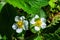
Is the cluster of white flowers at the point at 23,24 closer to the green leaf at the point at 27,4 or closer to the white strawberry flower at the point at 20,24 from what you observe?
the white strawberry flower at the point at 20,24

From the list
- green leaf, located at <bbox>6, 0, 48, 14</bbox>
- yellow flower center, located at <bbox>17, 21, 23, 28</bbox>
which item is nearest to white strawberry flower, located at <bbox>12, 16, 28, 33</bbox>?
yellow flower center, located at <bbox>17, 21, 23, 28</bbox>

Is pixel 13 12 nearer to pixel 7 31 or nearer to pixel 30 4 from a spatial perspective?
pixel 7 31

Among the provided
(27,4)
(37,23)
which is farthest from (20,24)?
(27,4)

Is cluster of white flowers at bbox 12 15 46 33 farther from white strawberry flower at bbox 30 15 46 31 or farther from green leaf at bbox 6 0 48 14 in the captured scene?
green leaf at bbox 6 0 48 14

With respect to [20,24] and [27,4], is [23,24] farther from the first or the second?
[27,4]

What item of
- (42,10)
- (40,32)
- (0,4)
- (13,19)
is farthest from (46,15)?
(0,4)

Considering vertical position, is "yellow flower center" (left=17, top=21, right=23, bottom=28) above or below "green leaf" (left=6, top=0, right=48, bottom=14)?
below

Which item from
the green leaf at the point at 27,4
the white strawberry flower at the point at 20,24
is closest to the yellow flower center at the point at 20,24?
the white strawberry flower at the point at 20,24

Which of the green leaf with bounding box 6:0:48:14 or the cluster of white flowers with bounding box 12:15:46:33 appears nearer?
the green leaf with bounding box 6:0:48:14
